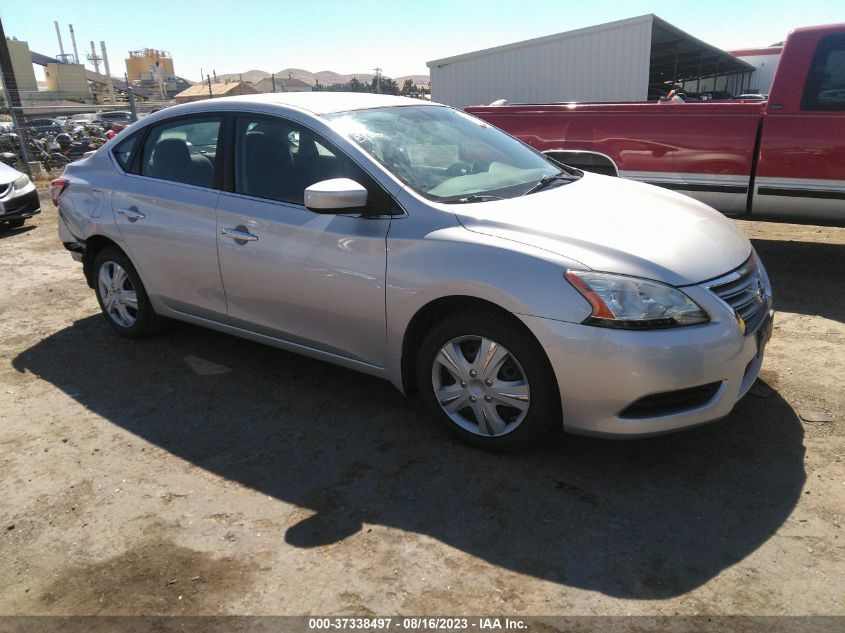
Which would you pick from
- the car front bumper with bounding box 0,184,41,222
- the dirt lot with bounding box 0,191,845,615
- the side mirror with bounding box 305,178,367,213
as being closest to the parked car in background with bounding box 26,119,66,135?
the car front bumper with bounding box 0,184,41,222

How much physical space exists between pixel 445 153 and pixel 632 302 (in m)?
1.61

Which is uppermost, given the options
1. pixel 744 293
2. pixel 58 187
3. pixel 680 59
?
pixel 680 59

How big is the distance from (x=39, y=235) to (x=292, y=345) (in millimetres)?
6942

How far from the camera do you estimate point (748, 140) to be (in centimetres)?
581

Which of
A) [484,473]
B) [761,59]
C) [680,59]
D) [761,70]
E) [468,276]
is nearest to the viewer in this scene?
[468,276]

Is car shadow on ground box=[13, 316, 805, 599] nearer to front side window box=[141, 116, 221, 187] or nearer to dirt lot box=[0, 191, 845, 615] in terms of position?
dirt lot box=[0, 191, 845, 615]

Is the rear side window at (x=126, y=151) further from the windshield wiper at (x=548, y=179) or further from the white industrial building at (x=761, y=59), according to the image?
the white industrial building at (x=761, y=59)

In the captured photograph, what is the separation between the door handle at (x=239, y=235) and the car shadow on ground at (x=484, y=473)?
954 millimetres

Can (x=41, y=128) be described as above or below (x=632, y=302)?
above

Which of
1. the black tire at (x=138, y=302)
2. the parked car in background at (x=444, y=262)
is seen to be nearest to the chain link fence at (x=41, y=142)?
the black tire at (x=138, y=302)

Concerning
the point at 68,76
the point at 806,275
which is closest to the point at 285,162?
the point at 806,275

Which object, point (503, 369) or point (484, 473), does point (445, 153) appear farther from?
point (484, 473)

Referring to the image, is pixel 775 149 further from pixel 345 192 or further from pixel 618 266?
pixel 345 192

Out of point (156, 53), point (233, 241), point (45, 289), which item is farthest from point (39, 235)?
point (156, 53)
